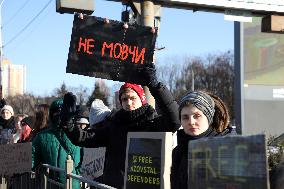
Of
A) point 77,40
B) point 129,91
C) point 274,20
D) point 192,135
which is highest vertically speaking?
point 274,20

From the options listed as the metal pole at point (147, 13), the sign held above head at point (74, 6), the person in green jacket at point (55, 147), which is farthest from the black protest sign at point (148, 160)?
the metal pole at point (147, 13)

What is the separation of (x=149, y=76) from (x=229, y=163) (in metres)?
1.63

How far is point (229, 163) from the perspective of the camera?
220 centimetres

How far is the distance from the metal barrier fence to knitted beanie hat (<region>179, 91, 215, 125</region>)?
39.7 inches

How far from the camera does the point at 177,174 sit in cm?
286

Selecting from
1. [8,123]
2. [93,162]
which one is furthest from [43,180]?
[8,123]

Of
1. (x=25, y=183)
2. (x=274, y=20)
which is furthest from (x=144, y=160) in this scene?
(x=274, y=20)

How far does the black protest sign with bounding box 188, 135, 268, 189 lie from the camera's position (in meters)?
2.03

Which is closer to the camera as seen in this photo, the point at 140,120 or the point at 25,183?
the point at 140,120

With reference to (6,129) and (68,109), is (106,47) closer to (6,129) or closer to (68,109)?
(68,109)

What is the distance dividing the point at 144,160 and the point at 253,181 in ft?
3.67

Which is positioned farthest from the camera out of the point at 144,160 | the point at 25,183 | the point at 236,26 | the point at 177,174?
the point at 236,26

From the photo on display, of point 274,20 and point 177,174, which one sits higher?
point 274,20

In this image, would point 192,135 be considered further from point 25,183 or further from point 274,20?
point 274,20
